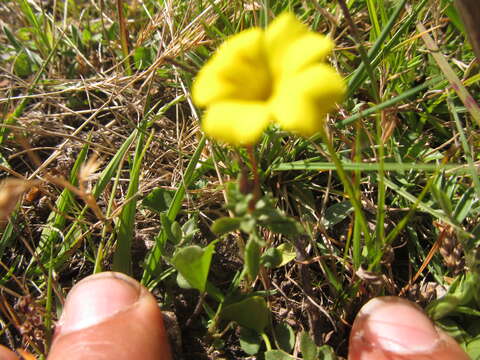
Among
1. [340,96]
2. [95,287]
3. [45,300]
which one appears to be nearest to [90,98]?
[45,300]

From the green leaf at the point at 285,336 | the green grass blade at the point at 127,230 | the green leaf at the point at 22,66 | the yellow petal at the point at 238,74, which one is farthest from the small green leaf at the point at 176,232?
the green leaf at the point at 22,66

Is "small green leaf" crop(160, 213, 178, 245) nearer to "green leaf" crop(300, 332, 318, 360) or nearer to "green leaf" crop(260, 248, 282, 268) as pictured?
"green leaf" crop(260, 248, 282, 268)

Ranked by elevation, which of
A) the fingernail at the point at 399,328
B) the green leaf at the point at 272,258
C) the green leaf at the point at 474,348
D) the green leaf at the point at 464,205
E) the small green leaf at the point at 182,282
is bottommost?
the green leaf at the point at 474,348

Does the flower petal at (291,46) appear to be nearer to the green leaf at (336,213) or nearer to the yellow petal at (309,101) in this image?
the yellow petal at (309,101)

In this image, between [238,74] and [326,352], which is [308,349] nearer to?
[326,352]

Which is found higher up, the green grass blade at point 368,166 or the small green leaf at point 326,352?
the green grass blade at point 368,166

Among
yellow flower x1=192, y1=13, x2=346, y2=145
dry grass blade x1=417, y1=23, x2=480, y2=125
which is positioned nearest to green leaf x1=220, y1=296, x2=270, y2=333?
yellow flower x1=192, y1=13, x2=346, y2=145

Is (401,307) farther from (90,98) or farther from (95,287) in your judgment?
(90,98)
